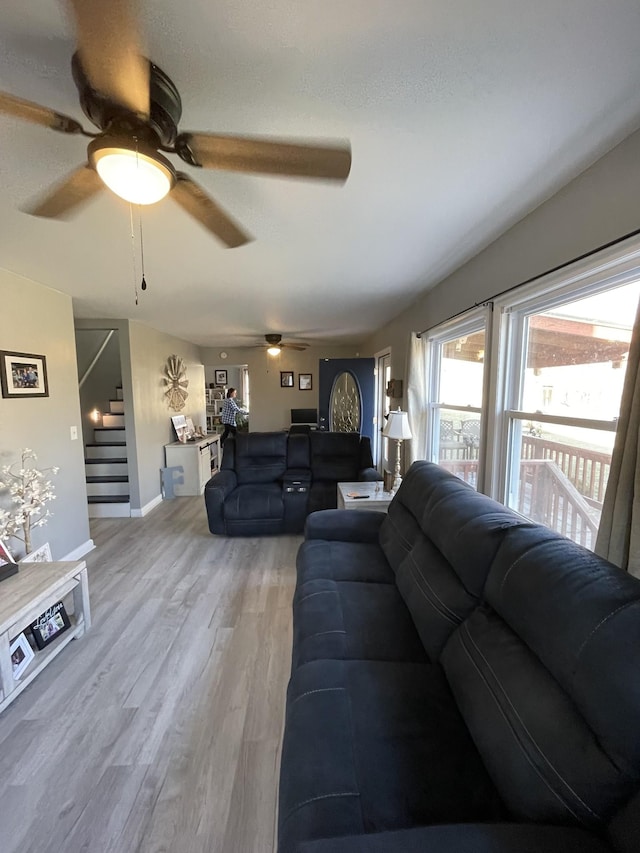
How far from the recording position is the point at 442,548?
1.58 meters

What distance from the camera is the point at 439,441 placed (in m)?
3.33

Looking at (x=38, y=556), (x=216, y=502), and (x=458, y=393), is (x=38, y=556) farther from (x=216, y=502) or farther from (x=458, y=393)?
(x=458, y=393)

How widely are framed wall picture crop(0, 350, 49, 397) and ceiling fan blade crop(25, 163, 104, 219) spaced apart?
1.54 m

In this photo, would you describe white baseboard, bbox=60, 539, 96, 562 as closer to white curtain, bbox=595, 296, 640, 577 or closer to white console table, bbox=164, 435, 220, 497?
white console table, bbox=164, 435, 220, 497

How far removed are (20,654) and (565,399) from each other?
Answer: 292 cm

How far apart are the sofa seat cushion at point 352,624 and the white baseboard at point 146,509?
3203mm

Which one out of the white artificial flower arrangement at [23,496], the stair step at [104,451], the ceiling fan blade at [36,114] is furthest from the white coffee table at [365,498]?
the stair step at [104,451]

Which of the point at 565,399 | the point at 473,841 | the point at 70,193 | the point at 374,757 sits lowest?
the point at 374,757

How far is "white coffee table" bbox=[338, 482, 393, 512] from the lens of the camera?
283 cm

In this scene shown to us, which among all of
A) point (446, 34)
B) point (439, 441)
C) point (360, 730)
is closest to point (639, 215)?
point (446, 34)

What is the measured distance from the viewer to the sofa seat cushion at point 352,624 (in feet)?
4.42

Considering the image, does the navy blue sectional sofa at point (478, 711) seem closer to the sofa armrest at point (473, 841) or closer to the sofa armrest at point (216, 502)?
the sofa armrest at point (473, 841)

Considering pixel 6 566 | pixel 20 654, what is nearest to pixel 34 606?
pixel 20 654

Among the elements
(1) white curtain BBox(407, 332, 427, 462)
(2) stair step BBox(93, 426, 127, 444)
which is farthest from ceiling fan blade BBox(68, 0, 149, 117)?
(2) stair step BBox(93, 426, 127, 444)
